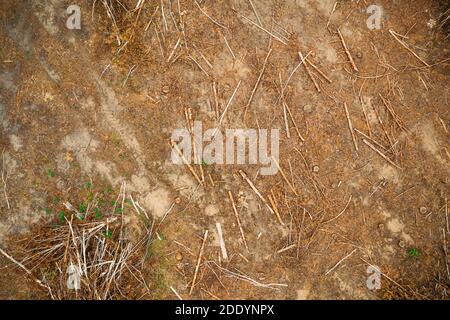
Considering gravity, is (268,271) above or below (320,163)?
below

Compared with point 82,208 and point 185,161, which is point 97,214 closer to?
point 82,208

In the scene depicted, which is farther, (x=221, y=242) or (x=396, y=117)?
(x=396, y=117)

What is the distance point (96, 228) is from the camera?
4605 mm

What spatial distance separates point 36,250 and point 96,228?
78 cm

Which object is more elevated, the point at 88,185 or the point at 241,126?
the point at 241,126

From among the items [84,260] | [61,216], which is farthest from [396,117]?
[61,216]

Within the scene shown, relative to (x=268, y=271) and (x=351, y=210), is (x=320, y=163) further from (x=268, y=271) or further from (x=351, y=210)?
(x=268, y=271)

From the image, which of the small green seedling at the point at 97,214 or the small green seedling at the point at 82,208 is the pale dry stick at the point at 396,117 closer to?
the small green seedling at the point at 97,214

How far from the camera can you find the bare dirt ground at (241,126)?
15.4ft

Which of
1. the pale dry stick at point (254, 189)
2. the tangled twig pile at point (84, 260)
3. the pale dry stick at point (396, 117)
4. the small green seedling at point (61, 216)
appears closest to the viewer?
the tangled twig pile at point (84, 260)

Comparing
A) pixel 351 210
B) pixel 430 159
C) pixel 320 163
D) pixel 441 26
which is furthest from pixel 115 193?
pixel 441 26

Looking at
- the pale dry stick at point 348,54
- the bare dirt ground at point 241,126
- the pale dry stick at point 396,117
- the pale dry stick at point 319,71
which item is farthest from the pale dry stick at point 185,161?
the pale dry stick at point 396,117

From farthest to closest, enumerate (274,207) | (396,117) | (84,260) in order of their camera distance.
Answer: (396,117)
(274,207)
(84,260)

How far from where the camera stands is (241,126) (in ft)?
15.7
